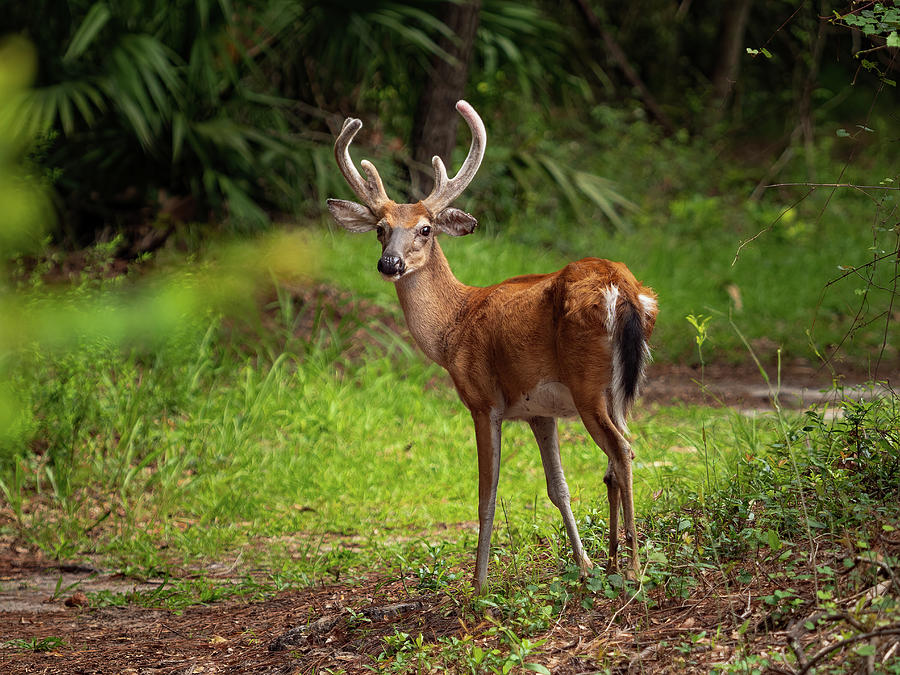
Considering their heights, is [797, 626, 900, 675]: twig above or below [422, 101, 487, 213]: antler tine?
below

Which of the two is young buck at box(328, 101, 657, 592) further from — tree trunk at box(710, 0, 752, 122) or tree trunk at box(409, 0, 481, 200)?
tree trunk at box(710, 0, 752, 122)

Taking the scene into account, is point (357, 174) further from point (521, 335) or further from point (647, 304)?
point (647, 304)

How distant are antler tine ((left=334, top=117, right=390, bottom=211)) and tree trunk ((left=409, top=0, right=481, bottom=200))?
5.34 metres

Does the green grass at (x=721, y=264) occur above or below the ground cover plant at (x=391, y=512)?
above

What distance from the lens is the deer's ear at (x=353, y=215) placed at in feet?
13.9

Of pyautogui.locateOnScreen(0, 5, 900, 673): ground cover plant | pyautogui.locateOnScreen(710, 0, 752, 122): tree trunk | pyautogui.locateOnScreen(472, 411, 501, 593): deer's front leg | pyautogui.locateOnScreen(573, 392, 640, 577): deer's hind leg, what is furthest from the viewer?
pyautogui.locateOnScreen(710, 0, 752, 122): tree trunk

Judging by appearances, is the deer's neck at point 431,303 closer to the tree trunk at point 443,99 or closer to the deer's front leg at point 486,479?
the deer's front leg at point 486,479

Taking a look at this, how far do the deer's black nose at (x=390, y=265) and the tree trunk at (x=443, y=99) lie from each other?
568cm

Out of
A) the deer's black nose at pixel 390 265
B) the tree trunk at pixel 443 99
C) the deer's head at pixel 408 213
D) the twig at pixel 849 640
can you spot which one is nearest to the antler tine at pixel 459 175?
the deer's head at pixel 408 213

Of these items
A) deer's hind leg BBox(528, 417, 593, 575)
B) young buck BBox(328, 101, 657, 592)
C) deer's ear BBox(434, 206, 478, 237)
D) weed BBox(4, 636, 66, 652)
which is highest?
deer's ear BBox(434, 206, 478, 237)

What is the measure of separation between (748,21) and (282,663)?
1391 centimetres

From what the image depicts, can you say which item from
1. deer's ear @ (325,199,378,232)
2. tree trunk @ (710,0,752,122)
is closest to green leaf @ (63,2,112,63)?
deer's ear @ (325,199,378,232)

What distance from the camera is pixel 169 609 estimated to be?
15.2ft

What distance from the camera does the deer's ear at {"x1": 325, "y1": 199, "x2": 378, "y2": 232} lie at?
4250mm
